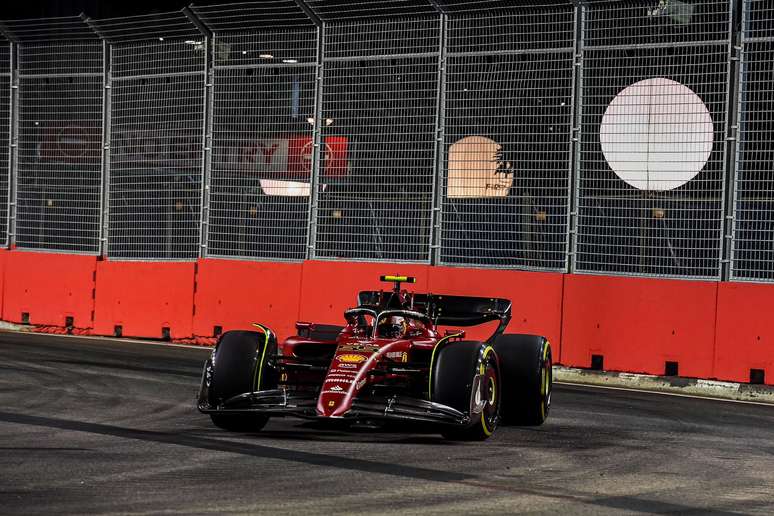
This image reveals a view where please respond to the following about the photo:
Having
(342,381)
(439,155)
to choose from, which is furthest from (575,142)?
(342,381)

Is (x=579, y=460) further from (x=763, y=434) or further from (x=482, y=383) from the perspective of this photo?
(x=763, y=434)

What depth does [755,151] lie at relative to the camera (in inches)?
569

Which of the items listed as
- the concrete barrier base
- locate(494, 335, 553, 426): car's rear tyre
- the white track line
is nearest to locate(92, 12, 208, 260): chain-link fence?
the white track line

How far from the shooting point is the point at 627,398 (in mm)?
13469

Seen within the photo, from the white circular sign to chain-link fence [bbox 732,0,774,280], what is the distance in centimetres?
44

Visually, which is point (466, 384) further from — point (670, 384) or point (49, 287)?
point (49, 287)

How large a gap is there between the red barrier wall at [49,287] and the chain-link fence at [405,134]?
29 cm

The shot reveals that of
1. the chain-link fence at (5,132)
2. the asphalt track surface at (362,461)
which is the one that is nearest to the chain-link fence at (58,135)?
the chain-link fence at (5,132)

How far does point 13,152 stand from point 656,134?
978cm

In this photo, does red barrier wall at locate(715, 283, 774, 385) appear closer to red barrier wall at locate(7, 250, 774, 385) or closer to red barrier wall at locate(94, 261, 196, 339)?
red barrier wall at locate(7, 250, 774, 385)

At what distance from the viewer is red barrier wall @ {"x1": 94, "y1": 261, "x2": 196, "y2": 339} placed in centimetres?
1825

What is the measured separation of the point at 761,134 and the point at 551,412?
436 centimetres

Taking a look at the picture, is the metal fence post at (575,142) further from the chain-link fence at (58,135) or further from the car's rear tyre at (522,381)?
the chain-link fence at (58,135)

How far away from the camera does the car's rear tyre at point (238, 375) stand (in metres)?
10.3
